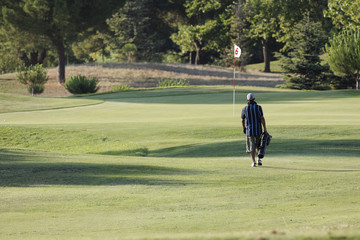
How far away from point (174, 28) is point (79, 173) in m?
71.3

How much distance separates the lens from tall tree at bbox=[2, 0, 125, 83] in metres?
49.6

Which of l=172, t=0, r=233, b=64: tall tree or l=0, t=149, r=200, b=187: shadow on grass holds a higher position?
l=172, t=0, r=233, b=64: tall tree

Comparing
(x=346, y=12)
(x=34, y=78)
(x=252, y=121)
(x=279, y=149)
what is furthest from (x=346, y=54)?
(x=252, y=121)

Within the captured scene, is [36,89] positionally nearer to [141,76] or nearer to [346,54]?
[141,76]

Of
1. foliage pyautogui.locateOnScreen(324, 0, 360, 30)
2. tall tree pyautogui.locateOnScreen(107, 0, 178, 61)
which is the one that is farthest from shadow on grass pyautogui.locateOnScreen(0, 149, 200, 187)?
tall tree pyautogui.locateOnScreen(107, 0, 178, 61)

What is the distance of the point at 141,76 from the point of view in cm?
5956

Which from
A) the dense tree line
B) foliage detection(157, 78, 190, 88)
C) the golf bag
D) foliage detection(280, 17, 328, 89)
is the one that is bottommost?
the golf bag

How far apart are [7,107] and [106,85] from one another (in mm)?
A: 21516

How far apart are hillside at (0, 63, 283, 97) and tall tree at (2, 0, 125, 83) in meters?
4.42

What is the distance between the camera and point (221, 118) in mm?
26375

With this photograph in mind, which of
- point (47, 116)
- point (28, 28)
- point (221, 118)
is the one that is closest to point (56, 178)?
point (221, 118)

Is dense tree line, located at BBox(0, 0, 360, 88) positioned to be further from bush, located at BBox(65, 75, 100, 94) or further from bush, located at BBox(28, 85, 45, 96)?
bush, located at BBox(65, 75, 100, 94)

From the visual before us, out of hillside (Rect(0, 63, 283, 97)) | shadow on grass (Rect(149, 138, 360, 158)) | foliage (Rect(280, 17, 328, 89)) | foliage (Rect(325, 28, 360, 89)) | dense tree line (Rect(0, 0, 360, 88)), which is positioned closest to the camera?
shadow on grass (Rect(149, 138, 360, 158))

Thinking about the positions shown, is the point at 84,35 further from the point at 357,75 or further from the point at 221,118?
the point at 221,118
